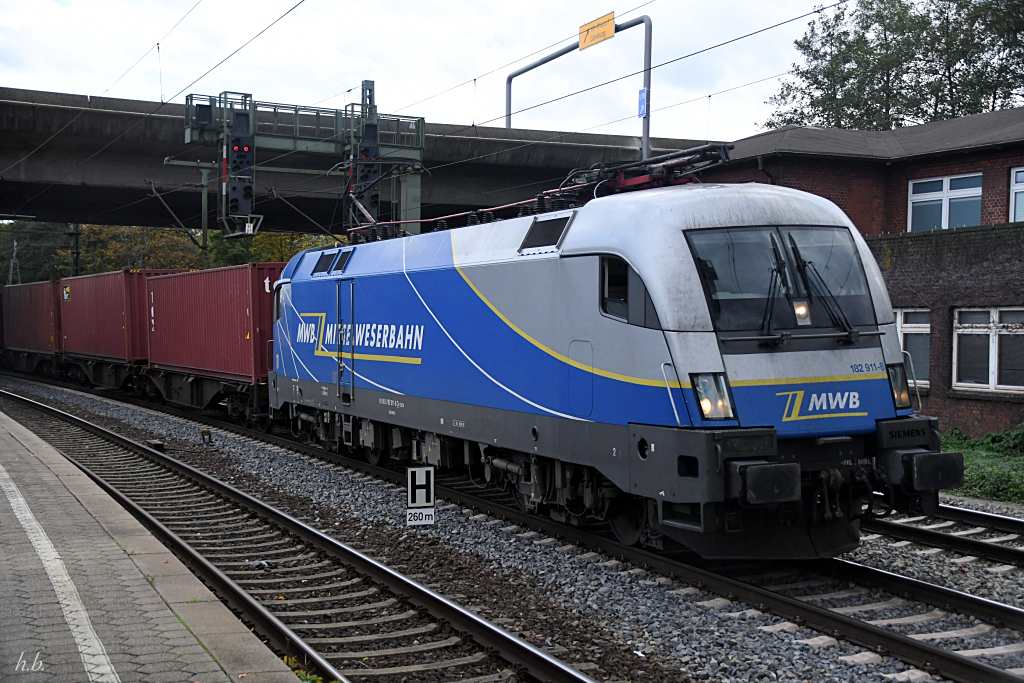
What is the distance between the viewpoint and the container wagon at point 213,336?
67.0 feet

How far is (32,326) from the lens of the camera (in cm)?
4041

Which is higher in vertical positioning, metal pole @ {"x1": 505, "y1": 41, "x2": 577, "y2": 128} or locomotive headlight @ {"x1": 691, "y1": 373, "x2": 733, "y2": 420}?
metal pole @ {"x1": 505, "y1": 41, "x2": 577, "y2": 128}

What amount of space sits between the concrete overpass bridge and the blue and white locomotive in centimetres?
1691

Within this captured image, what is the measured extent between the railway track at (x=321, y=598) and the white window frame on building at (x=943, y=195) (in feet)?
58.5

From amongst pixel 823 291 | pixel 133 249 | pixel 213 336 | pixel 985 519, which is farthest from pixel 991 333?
pixel 133 249

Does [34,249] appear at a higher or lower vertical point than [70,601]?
higher

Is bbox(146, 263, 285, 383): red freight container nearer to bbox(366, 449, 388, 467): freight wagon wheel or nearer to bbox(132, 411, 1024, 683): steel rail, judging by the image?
bbox(366, 449, 388, 467): freight wagon wheel

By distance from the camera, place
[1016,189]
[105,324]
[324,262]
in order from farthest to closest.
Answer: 1. [105,324]
2. [1016,189]
3. [324,262]

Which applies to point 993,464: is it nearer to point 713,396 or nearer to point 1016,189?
point 713,396

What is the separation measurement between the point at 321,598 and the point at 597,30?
12.6m

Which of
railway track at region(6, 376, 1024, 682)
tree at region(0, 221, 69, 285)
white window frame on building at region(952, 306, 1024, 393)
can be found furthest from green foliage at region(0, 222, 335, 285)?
railway track at region(6, 376, 1024, 682)

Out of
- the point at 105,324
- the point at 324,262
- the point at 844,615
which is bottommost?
the point at 844,615

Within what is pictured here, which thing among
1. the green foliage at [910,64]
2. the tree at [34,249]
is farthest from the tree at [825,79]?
the tree at [34,249]

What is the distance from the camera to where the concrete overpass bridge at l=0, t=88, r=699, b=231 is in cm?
3008
